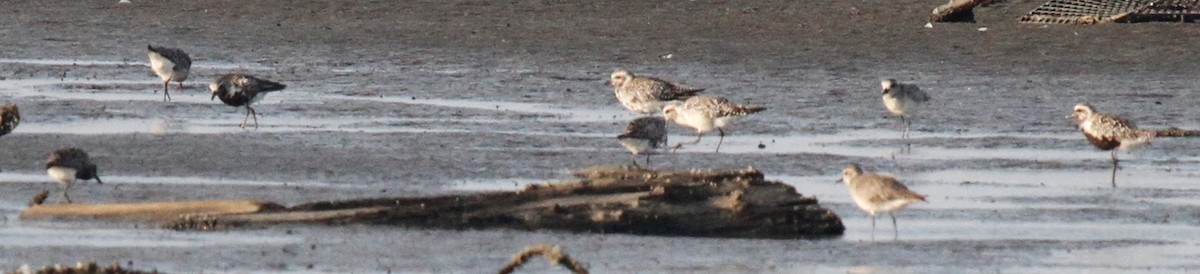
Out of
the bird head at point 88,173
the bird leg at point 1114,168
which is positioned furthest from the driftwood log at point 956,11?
the bird head at point 88,173

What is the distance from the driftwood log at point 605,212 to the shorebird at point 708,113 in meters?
4.50

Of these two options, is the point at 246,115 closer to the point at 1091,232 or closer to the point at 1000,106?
the point at 1000,106

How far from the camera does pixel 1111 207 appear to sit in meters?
13.7

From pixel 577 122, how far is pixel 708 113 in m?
1.92

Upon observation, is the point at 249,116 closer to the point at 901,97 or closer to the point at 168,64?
the point at 168,64

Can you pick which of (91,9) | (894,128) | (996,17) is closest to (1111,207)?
(894,128)

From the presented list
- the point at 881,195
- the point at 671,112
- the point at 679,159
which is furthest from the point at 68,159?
the point at 671,112

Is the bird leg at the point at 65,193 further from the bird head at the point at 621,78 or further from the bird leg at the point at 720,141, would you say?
the bird head at the point at 621,78

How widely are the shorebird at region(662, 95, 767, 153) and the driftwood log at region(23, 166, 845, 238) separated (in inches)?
177

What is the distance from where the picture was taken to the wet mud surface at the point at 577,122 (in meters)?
11.6

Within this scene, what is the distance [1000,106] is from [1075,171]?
399 centimetres

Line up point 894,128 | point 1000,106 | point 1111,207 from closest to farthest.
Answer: point 1111,207 < point 894,128 < point 1000,106

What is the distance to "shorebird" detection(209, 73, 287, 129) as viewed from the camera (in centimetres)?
1828

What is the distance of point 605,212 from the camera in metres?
12.0
